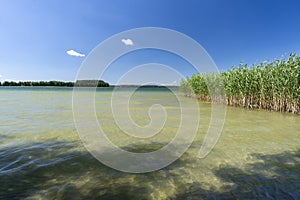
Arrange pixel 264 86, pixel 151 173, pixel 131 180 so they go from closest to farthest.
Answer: pixel 131 180 → pixel 151 173 → pixel 264 86

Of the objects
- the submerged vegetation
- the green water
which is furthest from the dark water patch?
the submerged vegetation

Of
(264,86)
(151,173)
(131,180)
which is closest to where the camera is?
(131,180)

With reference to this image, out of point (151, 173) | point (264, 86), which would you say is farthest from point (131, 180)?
point (264, 86)

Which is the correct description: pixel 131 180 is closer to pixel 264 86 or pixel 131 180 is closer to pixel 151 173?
pixel 151 173

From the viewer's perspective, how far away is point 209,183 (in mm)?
3682

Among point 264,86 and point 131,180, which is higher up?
point 264,86

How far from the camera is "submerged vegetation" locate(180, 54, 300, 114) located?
13766mm

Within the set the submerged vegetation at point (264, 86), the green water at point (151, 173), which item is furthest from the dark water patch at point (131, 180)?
the submerged vegetation at point (264, 86)

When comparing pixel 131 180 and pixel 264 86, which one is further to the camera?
pixel 264 86

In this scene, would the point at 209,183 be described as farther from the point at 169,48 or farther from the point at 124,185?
the point at 169,48

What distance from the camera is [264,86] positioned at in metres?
15.9

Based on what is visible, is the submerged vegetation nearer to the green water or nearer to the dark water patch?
the green water

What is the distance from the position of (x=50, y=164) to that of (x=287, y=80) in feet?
54.0

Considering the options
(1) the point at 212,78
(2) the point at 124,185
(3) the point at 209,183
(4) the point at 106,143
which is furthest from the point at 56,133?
(1) the point at 212,78
